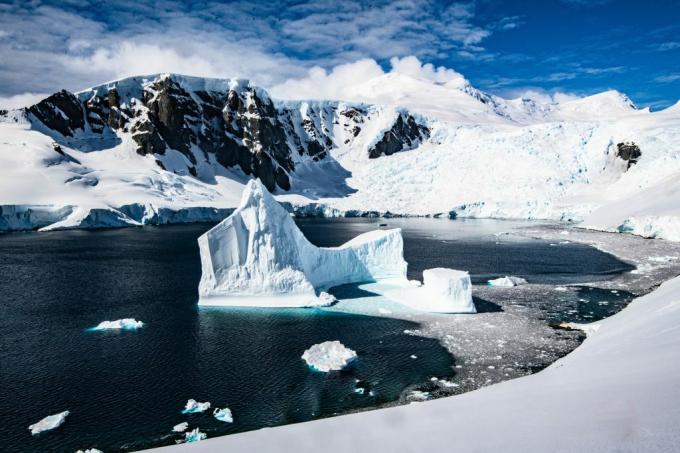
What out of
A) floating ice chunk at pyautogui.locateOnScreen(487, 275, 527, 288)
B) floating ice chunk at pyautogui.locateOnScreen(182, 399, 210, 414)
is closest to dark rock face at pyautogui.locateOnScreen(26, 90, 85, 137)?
floating ice chunk at pyautogui.locateOnScreen(487, 275, 527, 288)

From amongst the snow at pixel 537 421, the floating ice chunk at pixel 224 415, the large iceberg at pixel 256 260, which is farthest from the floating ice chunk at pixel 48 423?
the large iceberg at pixel 256 260

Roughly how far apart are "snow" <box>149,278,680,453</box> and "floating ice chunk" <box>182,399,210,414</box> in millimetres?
7075

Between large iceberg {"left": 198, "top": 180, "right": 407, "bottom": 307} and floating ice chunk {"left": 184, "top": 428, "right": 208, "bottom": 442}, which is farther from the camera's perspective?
large iceberg {"left": 198, "top": 180, "right": 407, "bottom": 307}

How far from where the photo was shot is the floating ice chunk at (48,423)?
12992 mm

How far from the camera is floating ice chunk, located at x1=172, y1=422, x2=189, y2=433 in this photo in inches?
511

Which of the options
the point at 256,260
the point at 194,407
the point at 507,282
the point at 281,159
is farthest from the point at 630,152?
the point at 194,407

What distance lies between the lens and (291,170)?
383 ft

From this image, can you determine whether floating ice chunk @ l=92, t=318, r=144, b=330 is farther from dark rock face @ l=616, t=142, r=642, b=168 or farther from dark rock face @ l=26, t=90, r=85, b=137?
dark rock face @ l=26, t=90, r=85, b=137

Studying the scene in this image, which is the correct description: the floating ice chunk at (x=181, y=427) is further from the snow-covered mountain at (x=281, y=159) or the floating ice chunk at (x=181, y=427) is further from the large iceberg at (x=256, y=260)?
the snow-covered mountain at (x=281, y=159)

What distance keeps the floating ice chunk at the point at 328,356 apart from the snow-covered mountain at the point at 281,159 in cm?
5236

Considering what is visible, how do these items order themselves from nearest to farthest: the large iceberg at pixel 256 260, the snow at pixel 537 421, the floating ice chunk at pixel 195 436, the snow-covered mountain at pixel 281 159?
the snow at pixel 537 421
the floating ice chunk at pixel 195 436
the large iceberg at pixel 256 260
the snow-covered mountain at pixel 281 159

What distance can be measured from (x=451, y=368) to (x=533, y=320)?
8.20 m

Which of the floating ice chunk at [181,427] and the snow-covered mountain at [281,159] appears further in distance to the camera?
the snow-covered mountain at [281,159]

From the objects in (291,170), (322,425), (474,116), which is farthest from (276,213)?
(474,116)
